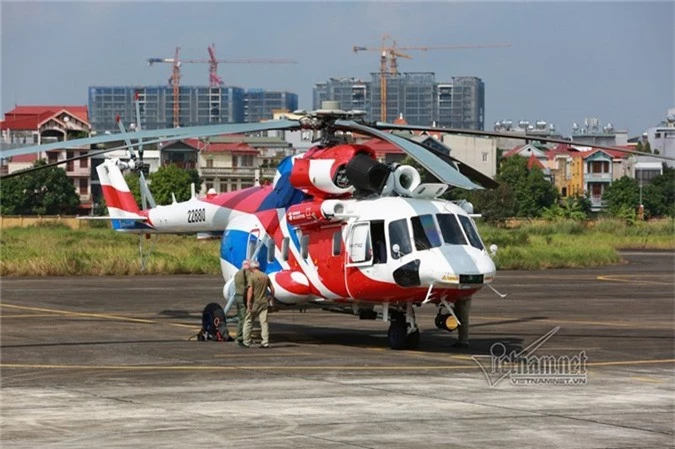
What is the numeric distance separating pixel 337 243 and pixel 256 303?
1.88m

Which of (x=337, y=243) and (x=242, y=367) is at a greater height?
(x=337, y=243)

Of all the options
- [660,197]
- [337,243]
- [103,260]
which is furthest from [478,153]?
[337,243]

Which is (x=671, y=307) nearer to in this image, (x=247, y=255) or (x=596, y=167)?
(x=247, y=255)

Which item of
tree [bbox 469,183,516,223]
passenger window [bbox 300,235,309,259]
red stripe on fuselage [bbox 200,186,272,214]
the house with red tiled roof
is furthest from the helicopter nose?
the house with red tiled roof

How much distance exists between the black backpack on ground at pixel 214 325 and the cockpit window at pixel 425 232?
4804mm

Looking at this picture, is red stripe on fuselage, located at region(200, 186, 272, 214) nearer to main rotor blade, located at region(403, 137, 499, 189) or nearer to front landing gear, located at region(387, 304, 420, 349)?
front landing gear, located at region(387, 304, 420, 349)

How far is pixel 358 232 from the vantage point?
22.6 meters

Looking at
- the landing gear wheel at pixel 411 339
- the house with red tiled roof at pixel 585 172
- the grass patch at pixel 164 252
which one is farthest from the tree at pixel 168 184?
the landing gear wheel at pixel 411 339

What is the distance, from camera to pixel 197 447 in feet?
44.8

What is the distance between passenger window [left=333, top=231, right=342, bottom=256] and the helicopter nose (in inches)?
75.5

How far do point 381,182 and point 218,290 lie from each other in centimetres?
1782

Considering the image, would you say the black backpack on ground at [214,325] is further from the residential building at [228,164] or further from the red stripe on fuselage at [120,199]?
the residential building at [228,164]

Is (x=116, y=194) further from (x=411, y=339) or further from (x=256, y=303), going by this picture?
(x=411, y=339)

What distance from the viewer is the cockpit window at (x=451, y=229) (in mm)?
21953
